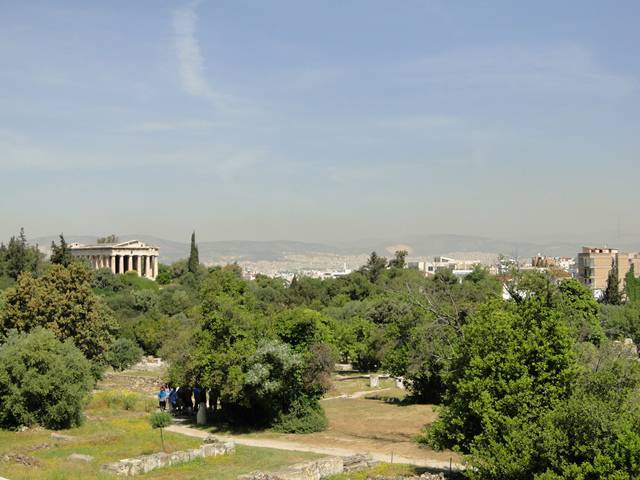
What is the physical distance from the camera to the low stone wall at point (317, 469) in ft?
67.3

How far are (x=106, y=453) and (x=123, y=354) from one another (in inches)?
1304

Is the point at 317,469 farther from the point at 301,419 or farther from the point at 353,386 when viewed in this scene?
the point at 353,386

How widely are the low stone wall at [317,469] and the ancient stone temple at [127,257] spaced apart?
132 m

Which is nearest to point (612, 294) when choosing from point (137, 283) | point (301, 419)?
point (137, 283)

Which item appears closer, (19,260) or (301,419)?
(301,419)

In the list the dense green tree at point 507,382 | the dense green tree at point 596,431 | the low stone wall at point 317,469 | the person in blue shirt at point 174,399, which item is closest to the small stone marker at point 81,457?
the low stone wall at point 317,469

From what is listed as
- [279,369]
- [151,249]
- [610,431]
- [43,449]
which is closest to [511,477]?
[610,431]

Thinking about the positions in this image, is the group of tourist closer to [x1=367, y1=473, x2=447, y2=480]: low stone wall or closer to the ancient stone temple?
[x1=367, y1=473, x2=447, y2=480]: low stone wall

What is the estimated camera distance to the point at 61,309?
140 ft

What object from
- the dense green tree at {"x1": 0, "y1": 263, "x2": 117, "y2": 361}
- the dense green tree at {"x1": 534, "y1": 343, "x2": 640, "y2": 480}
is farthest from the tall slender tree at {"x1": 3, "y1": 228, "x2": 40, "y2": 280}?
the dense green tree at {"x1": 534, "y1": 343, "x2": 640, "y2": 480}

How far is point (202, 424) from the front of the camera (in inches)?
1232

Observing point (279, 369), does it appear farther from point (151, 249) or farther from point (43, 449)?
point (151, 249)

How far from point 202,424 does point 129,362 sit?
27.6 meters

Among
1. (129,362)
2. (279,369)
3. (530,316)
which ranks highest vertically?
(530,316)
